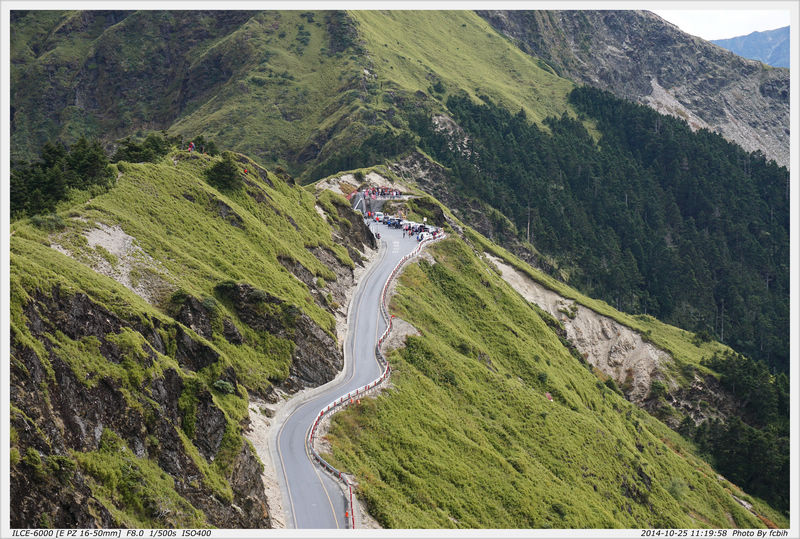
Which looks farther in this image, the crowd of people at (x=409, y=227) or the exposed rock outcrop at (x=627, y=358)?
the exposed rock outcrop at (x=627, y=358)

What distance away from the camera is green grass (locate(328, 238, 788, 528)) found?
46062 mm

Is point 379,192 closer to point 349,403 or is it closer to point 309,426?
point 349,403

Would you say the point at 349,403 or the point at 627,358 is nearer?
the point at 349,403

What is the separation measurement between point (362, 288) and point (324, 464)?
3555 cm

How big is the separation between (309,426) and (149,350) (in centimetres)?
1250

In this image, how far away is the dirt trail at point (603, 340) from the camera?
111 metres

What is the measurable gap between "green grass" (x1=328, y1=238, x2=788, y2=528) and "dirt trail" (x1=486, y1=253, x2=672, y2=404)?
12.5 meters

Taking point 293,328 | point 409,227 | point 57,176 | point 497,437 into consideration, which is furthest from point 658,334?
point 57,176

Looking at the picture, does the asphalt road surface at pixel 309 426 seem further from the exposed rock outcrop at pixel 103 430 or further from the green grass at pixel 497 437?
the exposed rock outcrop at pixel 103 430

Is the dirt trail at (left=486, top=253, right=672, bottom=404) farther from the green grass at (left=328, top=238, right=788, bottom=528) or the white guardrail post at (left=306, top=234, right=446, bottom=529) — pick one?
the white guardrail post at (left=306, top=234, right=446, bottom=529)

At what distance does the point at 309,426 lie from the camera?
4528 centimetres

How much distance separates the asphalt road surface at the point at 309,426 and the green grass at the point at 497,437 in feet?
6.89

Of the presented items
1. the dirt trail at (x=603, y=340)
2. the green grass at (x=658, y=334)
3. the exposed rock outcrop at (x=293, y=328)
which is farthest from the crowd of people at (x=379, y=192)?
the exposed rock outcrop at (x=293, y=328)

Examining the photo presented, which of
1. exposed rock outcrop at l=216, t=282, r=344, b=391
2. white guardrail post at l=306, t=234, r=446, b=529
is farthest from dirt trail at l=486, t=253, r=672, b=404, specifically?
exposed rock outcrop at l=216, t=282, r=344, b=391
